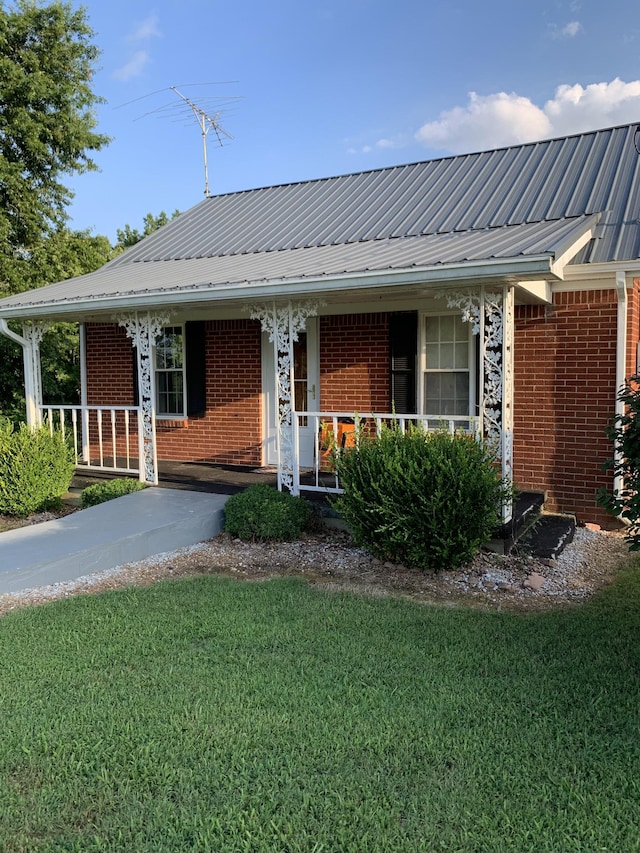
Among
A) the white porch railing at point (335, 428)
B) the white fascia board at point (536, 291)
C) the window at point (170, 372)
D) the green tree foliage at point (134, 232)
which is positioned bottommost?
the white porch railing at point (335, 428)

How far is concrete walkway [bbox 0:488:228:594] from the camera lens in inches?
235

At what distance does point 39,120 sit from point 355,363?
11.8 metres

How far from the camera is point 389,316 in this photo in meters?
9.23

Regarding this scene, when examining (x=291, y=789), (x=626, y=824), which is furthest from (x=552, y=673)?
(x=291, y=789)

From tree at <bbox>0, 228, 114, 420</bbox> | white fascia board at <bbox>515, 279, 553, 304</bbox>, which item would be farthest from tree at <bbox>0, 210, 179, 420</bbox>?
white fascia board at <bbox>515, 279, 553, 304</bbox>

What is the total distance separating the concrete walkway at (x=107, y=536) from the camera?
596 cm

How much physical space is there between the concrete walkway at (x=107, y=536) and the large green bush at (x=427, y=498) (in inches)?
78.5

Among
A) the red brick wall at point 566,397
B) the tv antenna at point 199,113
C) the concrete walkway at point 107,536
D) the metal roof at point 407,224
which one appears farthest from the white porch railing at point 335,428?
the tv antenna at point 199,113

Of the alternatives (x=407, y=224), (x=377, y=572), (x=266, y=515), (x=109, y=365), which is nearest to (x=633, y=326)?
(x=407, y=224)

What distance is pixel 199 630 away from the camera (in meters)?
4.57

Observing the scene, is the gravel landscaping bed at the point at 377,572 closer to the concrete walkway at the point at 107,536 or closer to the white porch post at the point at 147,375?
the concrete walkway at the point at 107,536

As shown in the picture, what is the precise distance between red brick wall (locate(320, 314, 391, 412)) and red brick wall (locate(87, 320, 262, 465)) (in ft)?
4.14

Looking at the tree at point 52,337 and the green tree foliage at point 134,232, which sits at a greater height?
the green tree foliage at point 134,232

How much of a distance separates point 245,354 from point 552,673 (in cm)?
762
